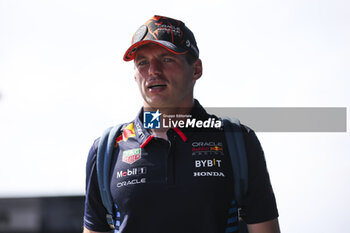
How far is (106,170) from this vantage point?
2.80 m

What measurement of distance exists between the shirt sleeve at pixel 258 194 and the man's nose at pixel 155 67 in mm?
905

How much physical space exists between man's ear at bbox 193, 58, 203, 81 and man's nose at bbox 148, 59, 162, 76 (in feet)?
1.13

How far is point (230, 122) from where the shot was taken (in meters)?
2.87

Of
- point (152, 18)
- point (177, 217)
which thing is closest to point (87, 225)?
point (177, 217)

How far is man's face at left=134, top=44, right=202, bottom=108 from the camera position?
8.77 ft

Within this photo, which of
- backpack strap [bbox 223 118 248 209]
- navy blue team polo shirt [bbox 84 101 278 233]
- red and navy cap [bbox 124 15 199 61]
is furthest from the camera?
red and navy cap [bbox 124 15 199 61]

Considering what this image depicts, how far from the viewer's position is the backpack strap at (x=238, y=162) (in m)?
2.61

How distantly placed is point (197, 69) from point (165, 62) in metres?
0.33

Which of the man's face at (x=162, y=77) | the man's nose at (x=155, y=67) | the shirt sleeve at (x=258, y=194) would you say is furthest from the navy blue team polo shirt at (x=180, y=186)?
the man's nose at (x=155, y=67)

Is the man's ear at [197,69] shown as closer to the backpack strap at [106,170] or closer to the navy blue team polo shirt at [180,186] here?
the navy blue team polo shirt at [180,186]

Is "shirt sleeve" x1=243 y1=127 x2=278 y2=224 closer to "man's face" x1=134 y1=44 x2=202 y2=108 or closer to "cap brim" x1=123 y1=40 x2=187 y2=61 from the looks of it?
"man's face" x1=134 y1=44 x2=202 y2=108

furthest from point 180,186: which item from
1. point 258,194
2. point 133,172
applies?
point 258,194

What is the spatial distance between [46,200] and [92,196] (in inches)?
202

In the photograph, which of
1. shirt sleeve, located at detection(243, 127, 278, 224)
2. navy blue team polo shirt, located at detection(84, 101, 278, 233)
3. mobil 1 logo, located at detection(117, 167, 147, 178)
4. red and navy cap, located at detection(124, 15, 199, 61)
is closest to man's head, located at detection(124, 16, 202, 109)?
red and navy cap, located at detection(124, 15, 199, 61)
